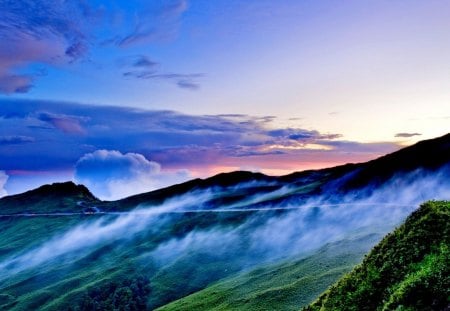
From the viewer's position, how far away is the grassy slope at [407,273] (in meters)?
23.0

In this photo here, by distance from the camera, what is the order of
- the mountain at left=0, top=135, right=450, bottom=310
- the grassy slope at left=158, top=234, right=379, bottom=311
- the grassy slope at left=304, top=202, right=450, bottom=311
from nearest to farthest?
the grassy slope at left=304, top=202, right=450, bottom=311, the grassy slope at left=158, top=234, right=379, bottom=311, the mountain at left=0, top=135, right=450, bottom=310

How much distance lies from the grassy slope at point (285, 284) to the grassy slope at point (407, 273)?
131 feet

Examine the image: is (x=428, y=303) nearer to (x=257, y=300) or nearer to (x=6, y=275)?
(x=257, y=300)

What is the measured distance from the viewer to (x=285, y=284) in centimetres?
8006

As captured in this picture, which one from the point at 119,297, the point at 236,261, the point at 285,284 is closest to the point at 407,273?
the point at 285,284

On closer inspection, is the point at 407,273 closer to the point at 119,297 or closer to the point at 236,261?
the point at 236,261

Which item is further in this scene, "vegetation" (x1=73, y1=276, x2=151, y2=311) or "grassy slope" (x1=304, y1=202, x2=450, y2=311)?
"vegetation" (x1=73, y1=276, x2=151, y2=311)

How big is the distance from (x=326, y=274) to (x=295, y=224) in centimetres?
8823

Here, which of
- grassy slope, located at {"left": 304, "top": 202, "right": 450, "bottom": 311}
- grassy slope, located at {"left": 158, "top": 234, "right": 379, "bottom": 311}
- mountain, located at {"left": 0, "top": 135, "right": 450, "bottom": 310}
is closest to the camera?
grassy slope, located at {"left": 304, "top": 202, "right": 450, "bottom": 311}

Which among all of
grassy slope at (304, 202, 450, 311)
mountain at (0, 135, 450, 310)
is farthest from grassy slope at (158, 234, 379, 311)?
grassy slope at (304, 202, 450, 311)

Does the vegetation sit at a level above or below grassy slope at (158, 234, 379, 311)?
below

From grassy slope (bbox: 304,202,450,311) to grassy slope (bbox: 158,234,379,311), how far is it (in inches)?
1567

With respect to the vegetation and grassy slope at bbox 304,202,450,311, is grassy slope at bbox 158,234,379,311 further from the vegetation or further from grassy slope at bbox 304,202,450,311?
grassy slope at bbox 304,202,450,311

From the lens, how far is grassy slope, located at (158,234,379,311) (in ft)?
234
